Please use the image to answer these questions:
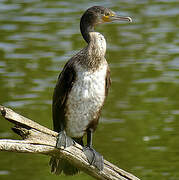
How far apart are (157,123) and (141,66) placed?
2349 millimetres

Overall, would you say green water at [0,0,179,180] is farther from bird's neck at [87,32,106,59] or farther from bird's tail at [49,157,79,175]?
bird's neck at [87,32,106,59]

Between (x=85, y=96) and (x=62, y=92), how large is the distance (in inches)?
10.2

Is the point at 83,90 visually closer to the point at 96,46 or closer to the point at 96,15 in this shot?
the point at 96,46

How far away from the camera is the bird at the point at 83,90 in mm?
6711

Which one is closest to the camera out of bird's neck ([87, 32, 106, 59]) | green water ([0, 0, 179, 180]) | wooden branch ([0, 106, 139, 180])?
wooden branch ([0, 106, 139, 180])

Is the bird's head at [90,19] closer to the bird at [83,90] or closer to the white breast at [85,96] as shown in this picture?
the bird at [83,90]

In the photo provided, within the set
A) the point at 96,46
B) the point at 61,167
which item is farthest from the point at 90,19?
the point at 61,167

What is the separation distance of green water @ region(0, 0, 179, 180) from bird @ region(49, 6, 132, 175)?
10.5 ft

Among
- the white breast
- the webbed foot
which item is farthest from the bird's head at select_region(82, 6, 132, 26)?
the webbed foot

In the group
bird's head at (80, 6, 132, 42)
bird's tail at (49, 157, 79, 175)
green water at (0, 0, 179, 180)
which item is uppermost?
bird's head at (80, 6, 132, 42)

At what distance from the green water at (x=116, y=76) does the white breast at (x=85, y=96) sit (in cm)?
332

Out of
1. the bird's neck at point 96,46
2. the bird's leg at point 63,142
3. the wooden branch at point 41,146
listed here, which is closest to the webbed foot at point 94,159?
the wooden branch at point 41,146

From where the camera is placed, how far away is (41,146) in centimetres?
591

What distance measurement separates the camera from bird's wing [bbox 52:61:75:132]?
676cm
